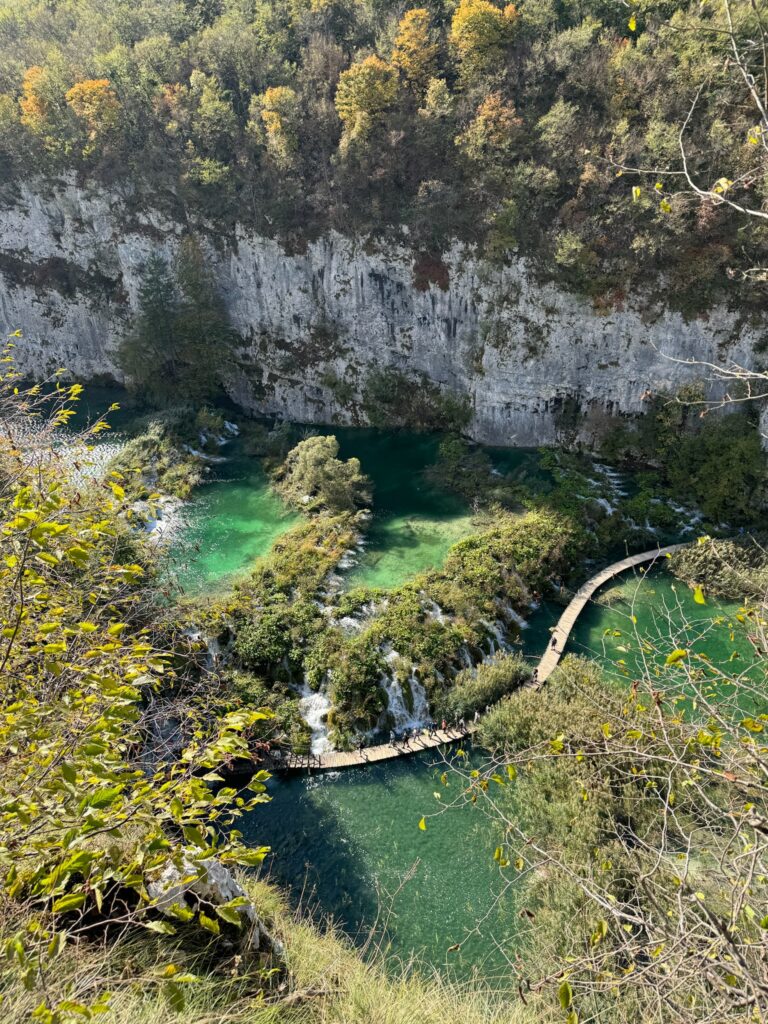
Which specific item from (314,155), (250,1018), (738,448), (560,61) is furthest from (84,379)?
(250,1018)

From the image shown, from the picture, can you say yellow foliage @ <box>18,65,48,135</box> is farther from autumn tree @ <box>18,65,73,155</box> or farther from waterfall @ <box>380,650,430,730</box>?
waterfall @ <box>380,650,430,730</box>

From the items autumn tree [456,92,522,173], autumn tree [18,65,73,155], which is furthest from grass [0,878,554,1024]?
autumn tree [18,65,73,155]

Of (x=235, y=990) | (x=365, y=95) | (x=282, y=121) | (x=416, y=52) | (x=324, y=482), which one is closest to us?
(x=235, y=990)

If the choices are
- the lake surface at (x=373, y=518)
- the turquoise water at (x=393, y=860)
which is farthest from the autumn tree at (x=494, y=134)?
the turquoise water at (x=393, y=860)

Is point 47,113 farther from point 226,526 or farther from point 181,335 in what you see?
point 226,526

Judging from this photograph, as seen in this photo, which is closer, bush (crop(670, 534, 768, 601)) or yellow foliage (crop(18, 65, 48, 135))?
bush (crop(670, 534, 768, 601))

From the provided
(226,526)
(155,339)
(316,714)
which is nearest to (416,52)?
(155,339)

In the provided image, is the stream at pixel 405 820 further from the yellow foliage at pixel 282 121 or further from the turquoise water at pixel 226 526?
the yellow foliage at pixel 282 121
